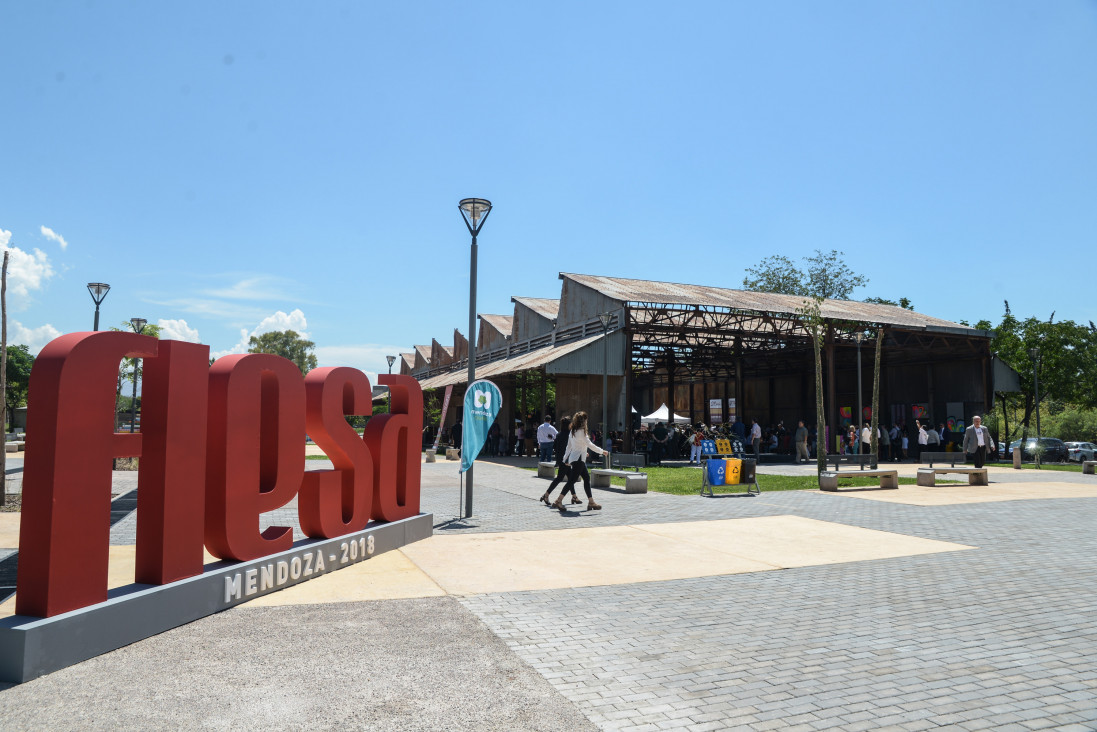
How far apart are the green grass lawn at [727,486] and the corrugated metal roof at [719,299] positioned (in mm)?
7006

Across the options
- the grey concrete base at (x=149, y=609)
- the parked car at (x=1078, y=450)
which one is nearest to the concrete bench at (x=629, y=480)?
the grey concrete base at (x=149, y=609)

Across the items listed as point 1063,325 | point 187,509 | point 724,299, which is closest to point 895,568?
point 187,509

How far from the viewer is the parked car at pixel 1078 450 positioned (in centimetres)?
3084

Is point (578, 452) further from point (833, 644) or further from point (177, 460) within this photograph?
point (177, 460)

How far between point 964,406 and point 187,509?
32545 millimetres

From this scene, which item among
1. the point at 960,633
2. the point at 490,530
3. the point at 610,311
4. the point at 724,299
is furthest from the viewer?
the point at 724,299

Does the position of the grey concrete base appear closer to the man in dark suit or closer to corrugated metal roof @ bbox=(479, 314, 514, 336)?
the man in dark suit

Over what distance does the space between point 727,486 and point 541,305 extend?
20361 mm

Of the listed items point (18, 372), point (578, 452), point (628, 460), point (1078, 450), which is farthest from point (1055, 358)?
point (18, 372)

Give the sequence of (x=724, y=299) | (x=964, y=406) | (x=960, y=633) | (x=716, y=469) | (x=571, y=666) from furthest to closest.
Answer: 1. (x=964, y=406)
2. (x=724, y=299)
3. (x=716, y=469)
4. (x=960, y=633)
5. (x=571, y=666)

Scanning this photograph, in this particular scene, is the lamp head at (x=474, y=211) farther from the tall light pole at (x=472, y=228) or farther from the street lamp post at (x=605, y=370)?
the street lamp post at (x=605, y=370)

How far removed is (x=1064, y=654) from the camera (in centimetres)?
455

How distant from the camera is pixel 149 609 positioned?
4.83 metres

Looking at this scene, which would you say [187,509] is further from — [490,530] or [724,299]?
[724,299]
